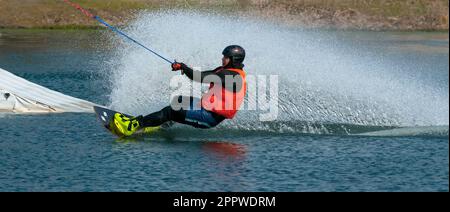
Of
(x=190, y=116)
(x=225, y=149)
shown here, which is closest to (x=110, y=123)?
(x=190, y=116)

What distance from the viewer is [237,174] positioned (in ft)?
50.3

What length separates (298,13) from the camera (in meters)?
53.6

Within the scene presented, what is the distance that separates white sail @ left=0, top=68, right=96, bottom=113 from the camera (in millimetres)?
21703

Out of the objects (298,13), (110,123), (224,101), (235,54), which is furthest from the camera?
(298,13)

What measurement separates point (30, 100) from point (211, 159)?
22.8ft

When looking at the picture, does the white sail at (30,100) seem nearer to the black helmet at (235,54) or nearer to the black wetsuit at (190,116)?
the black wetsuit at (190,116)

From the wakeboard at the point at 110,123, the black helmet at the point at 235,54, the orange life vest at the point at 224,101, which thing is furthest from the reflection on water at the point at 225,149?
the black helmet at the point at 235,54

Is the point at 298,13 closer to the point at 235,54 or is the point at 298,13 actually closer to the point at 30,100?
the point at 30,100

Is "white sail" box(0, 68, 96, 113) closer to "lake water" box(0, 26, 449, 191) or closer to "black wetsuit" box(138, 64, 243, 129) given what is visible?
"lake water" box(0, 26, 449, 191)

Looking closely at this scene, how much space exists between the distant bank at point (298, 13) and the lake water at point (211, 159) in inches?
1219

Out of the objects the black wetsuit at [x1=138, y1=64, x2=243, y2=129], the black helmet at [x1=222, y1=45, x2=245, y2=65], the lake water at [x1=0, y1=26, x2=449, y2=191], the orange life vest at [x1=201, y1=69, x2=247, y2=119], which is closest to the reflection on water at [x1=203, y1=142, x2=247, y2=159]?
the lake water at [x1=0, y1=26, x2=449, y2=191]

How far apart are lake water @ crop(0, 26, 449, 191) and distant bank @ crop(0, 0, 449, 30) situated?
102ft

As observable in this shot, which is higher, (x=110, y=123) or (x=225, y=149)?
(x=110, y=123)

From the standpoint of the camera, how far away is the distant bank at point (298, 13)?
52.9 metres
